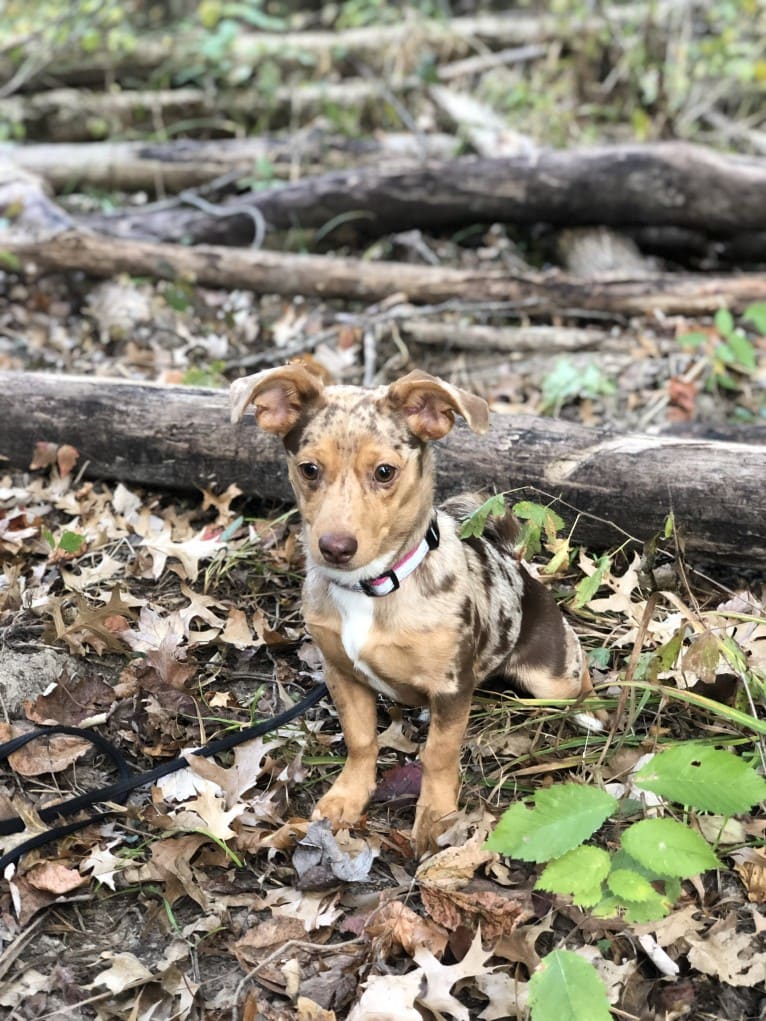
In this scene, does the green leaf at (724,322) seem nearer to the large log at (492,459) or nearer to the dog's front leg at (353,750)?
the large log at (492,459)

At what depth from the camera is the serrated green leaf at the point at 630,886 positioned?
2.60m

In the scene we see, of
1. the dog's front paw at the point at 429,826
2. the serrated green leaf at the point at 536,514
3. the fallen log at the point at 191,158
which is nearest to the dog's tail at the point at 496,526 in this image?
the serrated green leaf at the point at 536,514

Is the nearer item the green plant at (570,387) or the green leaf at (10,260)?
the green plant at (570,387)

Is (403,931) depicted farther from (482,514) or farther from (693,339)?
(693,339)

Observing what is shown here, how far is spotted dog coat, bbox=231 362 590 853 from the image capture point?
308 centimetres

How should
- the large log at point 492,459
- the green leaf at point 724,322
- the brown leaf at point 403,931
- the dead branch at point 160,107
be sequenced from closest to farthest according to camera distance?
1. the brown leaf at point 403,931
2. the large log at point 492,459
3. the green leaf at point 724,322
4. the dead branch at point 160,107

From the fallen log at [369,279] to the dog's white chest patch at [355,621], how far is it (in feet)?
13.8

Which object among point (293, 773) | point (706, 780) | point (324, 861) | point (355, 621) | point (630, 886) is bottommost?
point (293, 773)

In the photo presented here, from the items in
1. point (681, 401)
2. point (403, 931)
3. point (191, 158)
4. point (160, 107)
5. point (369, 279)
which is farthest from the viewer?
point (160, 107)

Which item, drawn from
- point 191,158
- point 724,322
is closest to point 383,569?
point 724,322

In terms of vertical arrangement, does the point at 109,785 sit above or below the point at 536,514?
below

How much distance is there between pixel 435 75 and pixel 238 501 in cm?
709

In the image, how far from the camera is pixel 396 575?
3.30m

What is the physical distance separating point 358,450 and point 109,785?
158 centimetres
